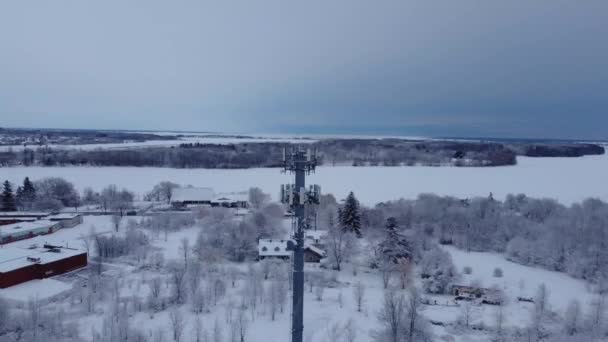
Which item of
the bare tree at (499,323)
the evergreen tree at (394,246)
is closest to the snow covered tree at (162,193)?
the evergreen tree at (394,246)

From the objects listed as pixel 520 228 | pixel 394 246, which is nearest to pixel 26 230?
pixel 394 246

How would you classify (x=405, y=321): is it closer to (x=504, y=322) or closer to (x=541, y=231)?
(x=504, y=322)

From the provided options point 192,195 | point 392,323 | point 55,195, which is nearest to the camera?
point 392,323

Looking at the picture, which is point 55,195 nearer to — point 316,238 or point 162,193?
point 162,193

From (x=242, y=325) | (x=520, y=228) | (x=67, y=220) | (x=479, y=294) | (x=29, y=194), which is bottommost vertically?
(x=479, y=294)

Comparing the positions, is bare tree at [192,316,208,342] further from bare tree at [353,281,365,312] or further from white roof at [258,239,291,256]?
white roof at [258,239,291,256]

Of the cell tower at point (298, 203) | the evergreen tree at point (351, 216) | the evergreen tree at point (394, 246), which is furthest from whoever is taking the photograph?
the evergreen tree at point (351, 216)

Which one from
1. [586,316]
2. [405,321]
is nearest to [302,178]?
[405,321]

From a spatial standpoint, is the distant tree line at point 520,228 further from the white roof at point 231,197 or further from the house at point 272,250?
the white roof at point 231,197
